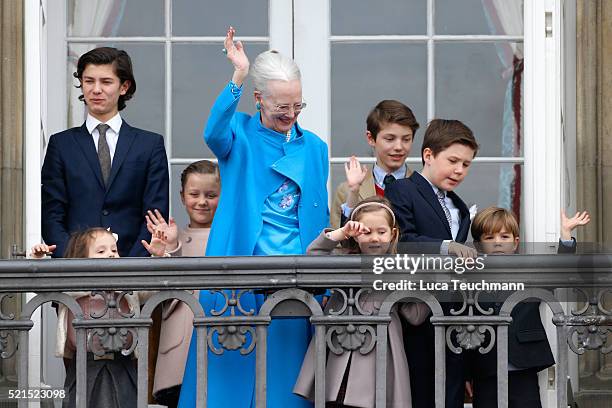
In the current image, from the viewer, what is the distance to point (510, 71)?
11.4m

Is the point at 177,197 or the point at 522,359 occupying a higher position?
the point at 177,197

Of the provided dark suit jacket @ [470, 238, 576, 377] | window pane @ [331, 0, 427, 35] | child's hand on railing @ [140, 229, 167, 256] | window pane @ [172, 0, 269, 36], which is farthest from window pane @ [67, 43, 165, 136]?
dark suit jacket @ [470, 238, 576, 377]

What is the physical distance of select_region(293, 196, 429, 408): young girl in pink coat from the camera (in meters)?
9.24

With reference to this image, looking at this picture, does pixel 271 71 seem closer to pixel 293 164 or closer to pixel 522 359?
pixel 293 164

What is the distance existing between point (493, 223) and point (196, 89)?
2.27 meters

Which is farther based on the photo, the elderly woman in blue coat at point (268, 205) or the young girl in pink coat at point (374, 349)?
the elderly woman in blue coat at point (268, 205)

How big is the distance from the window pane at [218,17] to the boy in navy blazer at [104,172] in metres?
1.32

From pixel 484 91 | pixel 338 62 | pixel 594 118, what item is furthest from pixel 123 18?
pixel 594 118

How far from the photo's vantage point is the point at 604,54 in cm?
1067

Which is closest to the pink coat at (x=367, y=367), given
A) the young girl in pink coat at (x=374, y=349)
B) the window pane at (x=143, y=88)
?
the young girl in pink coat at (x=374, y=349)

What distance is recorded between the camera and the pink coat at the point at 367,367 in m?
9.24

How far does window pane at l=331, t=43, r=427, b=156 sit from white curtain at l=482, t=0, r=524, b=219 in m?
0.39

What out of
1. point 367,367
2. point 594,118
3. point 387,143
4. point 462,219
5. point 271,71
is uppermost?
point 271,71

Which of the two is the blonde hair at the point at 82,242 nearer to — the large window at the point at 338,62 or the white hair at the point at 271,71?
the white hair at the point at 271,71
